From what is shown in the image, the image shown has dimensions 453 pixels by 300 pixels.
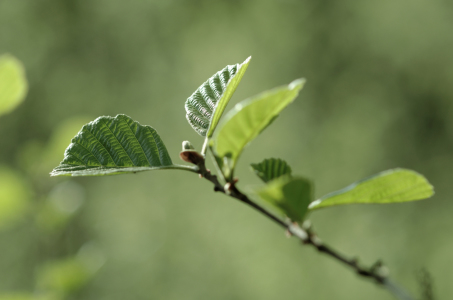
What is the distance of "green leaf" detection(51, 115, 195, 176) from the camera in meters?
0.35

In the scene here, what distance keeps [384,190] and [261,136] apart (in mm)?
4262

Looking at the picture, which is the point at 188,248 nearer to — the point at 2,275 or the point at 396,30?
the point at 2,275

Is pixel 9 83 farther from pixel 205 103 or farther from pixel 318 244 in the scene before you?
pixel 318 244

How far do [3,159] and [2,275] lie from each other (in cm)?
180

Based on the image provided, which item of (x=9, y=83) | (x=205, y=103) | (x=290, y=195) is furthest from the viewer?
(x=9, y=83)

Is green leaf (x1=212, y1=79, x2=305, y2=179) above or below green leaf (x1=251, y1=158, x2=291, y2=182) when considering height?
above

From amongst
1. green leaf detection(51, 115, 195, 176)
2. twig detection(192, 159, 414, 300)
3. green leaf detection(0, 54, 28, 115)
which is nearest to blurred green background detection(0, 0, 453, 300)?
green leaf detection(0, 54, 28, 115)

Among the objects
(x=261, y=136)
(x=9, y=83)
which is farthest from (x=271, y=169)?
(x=261, y=136)

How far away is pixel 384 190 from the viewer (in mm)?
289

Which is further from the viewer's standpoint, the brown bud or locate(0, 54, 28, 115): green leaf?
locate(0, 54, 28, 115): green leaf

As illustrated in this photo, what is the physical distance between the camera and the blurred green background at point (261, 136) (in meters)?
3.92

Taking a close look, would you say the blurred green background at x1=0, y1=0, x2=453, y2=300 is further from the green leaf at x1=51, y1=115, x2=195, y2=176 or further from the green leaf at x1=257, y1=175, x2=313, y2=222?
the green leaf at x1=257, y1=175, x2=313, y2=222

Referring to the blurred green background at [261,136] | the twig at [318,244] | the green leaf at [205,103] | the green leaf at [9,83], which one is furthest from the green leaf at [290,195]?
the blurred green background at [261,136]

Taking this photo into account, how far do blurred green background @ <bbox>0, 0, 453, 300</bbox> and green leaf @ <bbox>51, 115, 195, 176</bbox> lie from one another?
10.2 ft
